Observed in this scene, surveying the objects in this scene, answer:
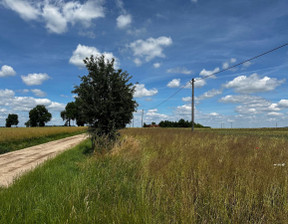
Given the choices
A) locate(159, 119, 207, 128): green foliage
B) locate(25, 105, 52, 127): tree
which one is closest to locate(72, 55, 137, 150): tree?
locate(159, 119, 207, 128): green foliage

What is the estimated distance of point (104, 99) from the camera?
10.8 meters

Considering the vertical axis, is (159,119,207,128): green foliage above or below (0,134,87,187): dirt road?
above

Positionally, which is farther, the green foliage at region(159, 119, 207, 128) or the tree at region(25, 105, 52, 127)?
the tree at region(25, 105, 52, 127)

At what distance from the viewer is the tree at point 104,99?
1048 centimetres

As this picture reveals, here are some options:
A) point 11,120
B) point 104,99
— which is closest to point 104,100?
point 104,99

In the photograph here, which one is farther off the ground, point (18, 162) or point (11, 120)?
point (11, 120)

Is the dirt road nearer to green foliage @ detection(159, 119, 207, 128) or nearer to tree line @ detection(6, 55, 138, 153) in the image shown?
tree line @ detection(6, 55, 138, 153)

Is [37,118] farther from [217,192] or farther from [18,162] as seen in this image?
[217,192]

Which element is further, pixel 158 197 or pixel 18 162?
pixel 18 162

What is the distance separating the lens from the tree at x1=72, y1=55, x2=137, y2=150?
10484 mm

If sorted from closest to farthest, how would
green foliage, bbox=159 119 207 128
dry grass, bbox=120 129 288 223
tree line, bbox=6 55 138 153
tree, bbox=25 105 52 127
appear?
dry grass, bbox=120 129 288 223 < tree line, bbox=6 55 138 153 < green foliage, bbox=159 119 207 128 < tree, bbox=25 105 52 127

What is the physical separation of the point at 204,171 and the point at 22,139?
20.5 metres

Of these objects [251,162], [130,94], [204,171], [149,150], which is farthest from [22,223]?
[130,94]

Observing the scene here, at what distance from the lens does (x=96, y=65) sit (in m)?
11.2
